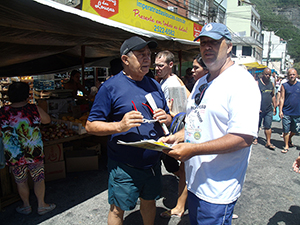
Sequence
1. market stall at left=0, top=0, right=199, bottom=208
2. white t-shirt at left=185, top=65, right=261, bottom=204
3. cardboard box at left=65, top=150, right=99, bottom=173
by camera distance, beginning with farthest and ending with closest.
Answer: cardboard box at left=65, top=150, right=99, bottom=173
market stall at left=0, top=0, right=199, bottom=208
white t-shirt at left=185, top=65, right=261, bottom=204

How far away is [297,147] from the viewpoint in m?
5.79

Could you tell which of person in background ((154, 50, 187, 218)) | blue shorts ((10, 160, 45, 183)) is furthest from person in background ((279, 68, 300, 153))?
blue shorts ((10, 160, 45, 183))

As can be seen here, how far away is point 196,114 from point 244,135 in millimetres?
368

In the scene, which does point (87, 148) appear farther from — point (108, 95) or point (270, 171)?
point (270, 171)

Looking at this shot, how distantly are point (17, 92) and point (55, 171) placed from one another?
5.59ft

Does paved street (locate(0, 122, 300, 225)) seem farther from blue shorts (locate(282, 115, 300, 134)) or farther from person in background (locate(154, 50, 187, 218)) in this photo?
blue shorts (locate(282, 115, 300, 134))

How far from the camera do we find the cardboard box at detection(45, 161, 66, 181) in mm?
3652

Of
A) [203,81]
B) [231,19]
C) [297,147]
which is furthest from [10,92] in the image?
[231,19]

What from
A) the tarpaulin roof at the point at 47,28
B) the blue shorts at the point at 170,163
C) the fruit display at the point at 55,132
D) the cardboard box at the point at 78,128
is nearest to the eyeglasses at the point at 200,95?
the blue shorts at the point at 170,163

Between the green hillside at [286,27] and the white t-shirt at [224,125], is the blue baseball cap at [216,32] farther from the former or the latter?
the green hillside at [286,27]

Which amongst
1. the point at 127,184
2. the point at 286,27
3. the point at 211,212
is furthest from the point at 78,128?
the point at 286,27

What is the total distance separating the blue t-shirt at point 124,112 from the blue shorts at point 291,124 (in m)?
4.98

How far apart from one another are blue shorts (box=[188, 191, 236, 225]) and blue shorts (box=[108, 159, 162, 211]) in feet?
1.87

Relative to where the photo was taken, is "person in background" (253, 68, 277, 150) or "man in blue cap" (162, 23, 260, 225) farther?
"person in background" (253, 68, 277, 150)
